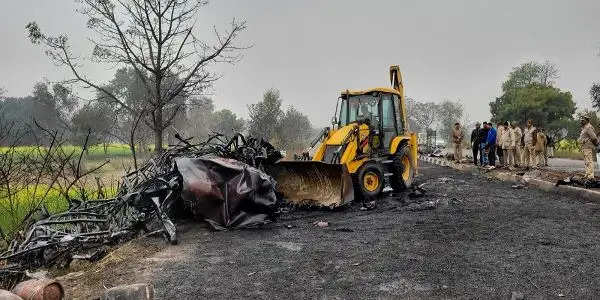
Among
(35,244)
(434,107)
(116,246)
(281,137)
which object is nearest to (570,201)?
(116,246)

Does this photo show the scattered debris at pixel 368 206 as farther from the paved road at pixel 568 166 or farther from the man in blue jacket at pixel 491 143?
the man in blue jacket at pixel 491 143

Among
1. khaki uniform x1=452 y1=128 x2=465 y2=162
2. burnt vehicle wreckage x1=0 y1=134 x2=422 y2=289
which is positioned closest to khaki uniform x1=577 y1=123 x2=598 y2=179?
burnt vehicle wreckage x1=0 y1=134 x2=422 y2=289

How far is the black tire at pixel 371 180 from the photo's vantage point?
10492mm

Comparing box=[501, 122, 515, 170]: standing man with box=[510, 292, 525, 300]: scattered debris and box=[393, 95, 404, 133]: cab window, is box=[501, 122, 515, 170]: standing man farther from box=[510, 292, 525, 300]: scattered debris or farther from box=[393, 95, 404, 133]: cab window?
box=[510, 292, 525, 300]: scattered debris

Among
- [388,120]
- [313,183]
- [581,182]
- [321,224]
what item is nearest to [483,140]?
[581,182]

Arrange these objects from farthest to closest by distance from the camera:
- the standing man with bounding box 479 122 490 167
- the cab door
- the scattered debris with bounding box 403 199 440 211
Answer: the standing man with bounding box 479 122 490 167, the cab door, the scattered debris with bounding box 403 199 440 211

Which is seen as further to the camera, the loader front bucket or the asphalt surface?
the loader front bucket

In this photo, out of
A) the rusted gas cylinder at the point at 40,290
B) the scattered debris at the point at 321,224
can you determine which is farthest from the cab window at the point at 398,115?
the rusted gas cylinder at the point at 40,290

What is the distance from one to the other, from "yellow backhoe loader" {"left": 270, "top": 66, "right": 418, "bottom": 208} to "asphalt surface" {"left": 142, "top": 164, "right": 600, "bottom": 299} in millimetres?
902

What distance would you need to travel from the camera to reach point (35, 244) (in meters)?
6.48

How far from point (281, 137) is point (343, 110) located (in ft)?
75.4

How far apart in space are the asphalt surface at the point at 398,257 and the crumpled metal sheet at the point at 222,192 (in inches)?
11.2

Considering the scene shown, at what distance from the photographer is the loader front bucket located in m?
9.56

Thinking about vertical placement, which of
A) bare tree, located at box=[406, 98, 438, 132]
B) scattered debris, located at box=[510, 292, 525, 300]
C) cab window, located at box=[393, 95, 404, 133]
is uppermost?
bare tree, located at box=[406, 98, 438, 132]
